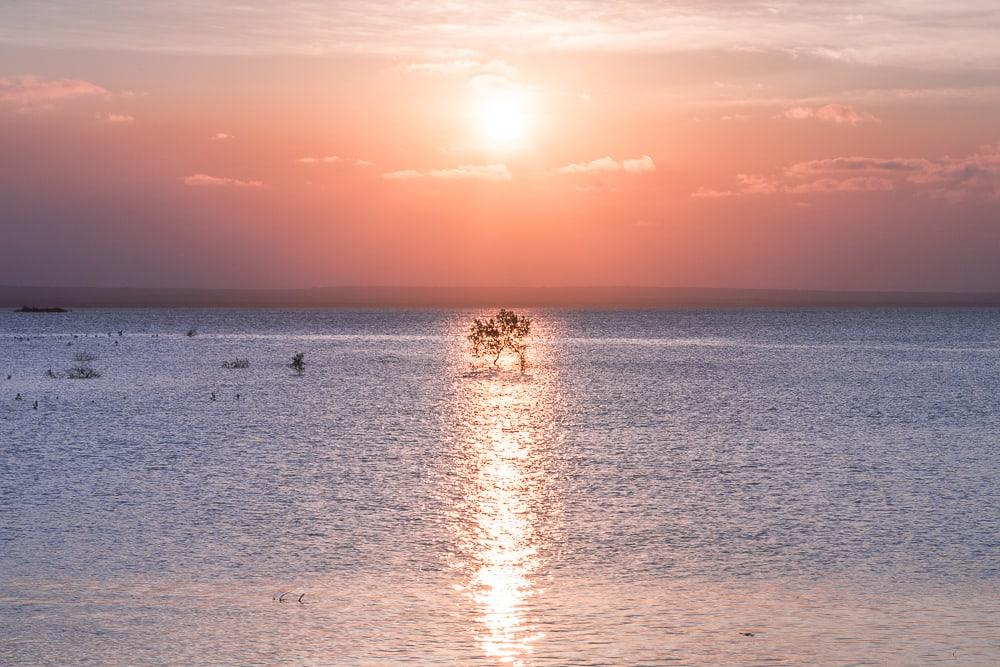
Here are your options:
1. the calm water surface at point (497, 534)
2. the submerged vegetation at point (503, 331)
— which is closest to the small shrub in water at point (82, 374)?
the calm water surface at point (497, 534)

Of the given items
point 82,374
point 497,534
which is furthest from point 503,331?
point 497,534

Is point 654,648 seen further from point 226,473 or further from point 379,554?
point 226,473

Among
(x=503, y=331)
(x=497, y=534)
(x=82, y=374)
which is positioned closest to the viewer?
(x=497, y=534)

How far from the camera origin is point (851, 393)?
64375mm

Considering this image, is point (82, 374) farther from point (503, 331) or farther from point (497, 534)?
point (497, 534)

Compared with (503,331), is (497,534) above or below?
below

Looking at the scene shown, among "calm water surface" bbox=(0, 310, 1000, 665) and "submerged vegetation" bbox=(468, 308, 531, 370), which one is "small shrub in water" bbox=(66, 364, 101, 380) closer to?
"calm water surface" bbox=(0, 310, 1000, 665)

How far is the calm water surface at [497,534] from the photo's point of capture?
15.3 meters

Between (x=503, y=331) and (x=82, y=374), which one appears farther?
(x=503, y=331)

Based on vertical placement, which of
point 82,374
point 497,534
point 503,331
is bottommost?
point 82,374

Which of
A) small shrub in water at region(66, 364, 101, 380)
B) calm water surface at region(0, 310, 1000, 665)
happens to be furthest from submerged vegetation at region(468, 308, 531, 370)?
calm water surface at region(0, 310, 1000, 665)

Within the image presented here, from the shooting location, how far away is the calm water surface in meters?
15.3

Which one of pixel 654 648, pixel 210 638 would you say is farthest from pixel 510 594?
pixel 210 638

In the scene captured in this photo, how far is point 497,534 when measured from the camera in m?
22.8
